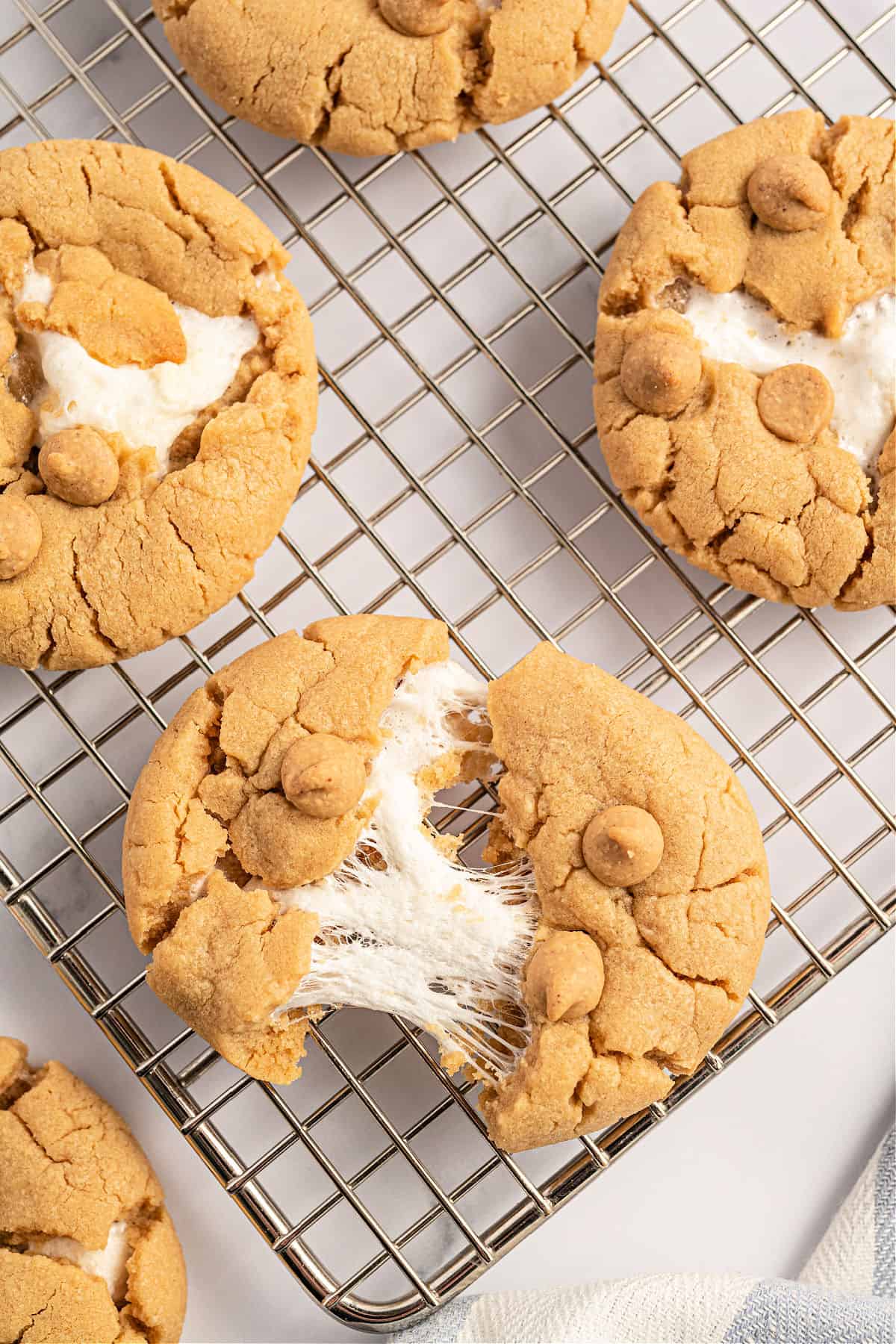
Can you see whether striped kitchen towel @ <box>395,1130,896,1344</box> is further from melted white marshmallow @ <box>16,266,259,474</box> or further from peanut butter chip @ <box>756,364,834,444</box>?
melted white marshmallow @ <box>16,266,259,474</box>

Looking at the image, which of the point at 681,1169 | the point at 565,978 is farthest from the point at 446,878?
the point at 681,1169

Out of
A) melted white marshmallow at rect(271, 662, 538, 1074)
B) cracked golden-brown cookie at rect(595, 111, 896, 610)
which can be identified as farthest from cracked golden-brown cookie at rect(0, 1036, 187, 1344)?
cracked golden-brown cookie at rect(595, 111, 896, 610)

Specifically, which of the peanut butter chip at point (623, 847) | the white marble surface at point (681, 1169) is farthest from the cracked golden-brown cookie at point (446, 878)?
the white marble surface at point (681, 1169)

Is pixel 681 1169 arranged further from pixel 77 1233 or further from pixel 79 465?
pixel 79 465

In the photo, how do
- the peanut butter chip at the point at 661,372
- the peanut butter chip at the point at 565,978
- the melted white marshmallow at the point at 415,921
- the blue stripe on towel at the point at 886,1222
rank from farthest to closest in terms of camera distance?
the blue stripe on towel at the point at 886,1222, the peanut butter chip at the point at 661,372, the melted white marshmallow at the point at 415,921, the peanut butter chip at the point at 565,978

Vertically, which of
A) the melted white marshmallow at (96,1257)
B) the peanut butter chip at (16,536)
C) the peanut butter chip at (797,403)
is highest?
the peanut butter chip at (16,536)

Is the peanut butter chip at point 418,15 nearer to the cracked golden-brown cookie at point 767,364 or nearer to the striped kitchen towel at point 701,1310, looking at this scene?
the cracked golden-brown cookie at point 767,364
